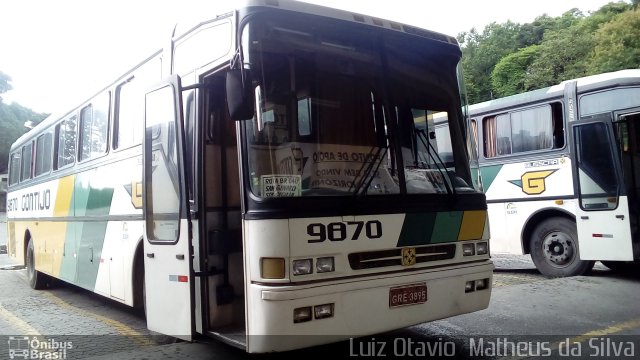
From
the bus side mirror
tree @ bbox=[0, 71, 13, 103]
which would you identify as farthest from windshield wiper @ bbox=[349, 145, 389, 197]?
tree @ bbox=[0, 71, 13, 103]

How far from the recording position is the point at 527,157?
9273mm

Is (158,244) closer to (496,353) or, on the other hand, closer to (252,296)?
(252,296)

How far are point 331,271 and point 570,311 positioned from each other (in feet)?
13.4

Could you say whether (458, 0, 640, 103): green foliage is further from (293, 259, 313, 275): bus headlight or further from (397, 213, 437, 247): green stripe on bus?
(293, 259, 313, 275): bus headlight

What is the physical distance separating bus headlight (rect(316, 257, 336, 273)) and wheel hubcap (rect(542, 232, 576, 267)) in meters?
6.27

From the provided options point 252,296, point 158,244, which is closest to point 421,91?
point 252,296

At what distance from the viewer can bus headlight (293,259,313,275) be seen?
3.67 metres

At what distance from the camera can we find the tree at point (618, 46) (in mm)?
29453

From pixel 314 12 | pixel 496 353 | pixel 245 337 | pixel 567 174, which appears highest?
pixel 314 12

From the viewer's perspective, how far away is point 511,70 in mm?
40219

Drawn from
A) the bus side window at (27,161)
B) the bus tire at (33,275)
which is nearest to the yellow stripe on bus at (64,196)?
the bus tire at (33,275)

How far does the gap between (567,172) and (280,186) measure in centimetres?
648

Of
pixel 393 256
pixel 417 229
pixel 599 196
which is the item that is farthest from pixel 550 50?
pixel 393 256

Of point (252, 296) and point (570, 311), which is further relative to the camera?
point (570, 311)
